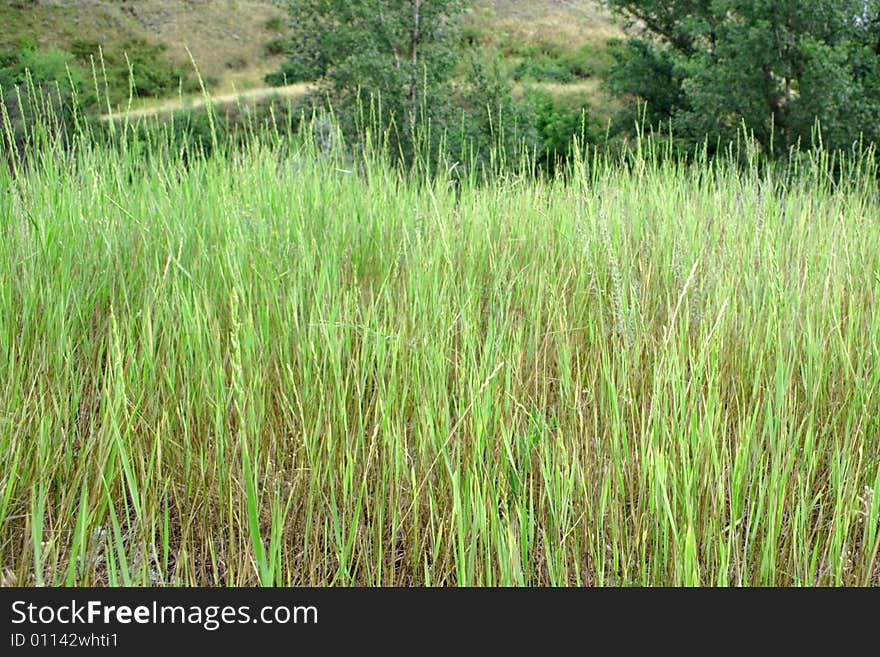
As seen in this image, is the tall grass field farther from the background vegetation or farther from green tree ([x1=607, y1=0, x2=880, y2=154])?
green tree ([x1=607, y1=0, x2=880, y2=154])

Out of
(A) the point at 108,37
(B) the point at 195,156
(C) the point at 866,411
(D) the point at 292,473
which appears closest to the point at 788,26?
(B) the point at 195,156

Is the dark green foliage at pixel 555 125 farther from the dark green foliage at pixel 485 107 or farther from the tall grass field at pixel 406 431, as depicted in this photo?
the tall grass field at pixel 406 431

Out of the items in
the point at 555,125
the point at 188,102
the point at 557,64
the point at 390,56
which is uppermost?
the point at 557,64

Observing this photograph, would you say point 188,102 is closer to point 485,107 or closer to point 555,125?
point 485,107

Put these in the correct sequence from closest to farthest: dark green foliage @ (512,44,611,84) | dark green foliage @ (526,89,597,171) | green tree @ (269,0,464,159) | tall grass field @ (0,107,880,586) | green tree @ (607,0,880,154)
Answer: tall grass field @ (0,107,880,586)
green tree @ (607,0,880,154)
green tree @ (269,0,464,159)
dark green foliage @ (526,89,597,171)
dark green foliage @ (512,44,611,84)

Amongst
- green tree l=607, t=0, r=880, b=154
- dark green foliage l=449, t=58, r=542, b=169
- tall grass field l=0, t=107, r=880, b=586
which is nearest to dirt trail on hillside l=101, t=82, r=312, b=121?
tall grass field l=0, t=107, r=880, b=586

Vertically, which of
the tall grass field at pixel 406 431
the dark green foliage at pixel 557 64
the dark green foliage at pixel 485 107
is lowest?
the tall grass field at pixel 406 431

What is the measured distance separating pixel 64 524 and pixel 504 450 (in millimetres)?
770

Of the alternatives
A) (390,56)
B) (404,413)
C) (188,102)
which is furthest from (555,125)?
(404,413)

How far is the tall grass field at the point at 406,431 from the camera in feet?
3.86

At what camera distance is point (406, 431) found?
146cm

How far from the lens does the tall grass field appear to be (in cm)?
118

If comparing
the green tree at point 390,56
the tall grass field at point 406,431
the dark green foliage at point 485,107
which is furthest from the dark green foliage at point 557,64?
the tall grass field at point 406,431

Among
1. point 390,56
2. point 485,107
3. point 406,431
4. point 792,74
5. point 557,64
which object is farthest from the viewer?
point 557,64
